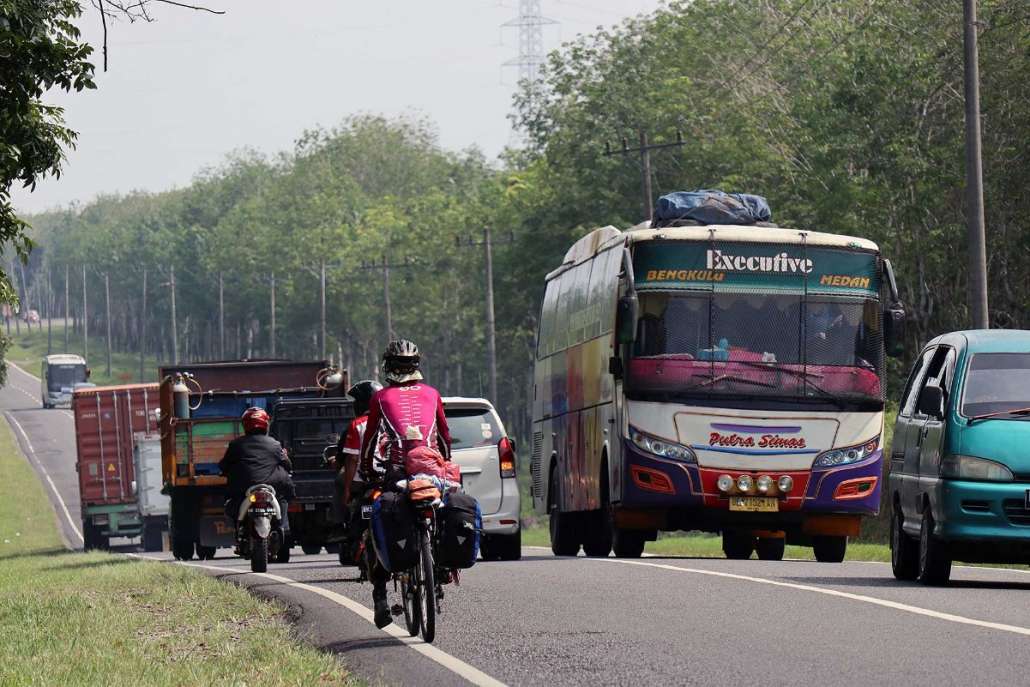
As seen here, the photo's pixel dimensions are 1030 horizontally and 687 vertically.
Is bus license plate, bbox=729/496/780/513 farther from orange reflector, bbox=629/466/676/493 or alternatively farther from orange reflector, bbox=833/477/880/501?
orange reflector, bbox=833/477/880/501

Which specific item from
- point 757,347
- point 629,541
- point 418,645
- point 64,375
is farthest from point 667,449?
point 64,375

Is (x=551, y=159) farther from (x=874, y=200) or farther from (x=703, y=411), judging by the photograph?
(x=703, y=411)

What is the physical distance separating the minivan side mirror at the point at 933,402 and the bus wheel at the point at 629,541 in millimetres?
7076

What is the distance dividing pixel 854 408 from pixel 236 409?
11491 mm

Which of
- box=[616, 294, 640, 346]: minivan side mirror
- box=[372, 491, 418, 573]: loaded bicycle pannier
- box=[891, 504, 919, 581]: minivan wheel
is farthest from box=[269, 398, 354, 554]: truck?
box=[372, 491, 418, 573]: loaded bicycle pannier

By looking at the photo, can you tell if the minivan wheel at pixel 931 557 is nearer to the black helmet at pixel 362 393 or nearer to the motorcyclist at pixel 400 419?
the black helmet at pixel 362 393

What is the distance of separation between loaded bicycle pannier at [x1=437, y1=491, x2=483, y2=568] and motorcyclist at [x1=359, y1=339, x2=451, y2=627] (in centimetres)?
34

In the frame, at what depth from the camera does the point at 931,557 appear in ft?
54.6

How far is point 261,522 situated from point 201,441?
8.32 m

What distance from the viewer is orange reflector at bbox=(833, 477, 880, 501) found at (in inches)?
856

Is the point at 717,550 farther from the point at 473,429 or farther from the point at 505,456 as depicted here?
the point at 473,429

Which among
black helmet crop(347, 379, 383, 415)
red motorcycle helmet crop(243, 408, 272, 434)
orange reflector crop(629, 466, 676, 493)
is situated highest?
black helmet crop(347, 379, 383, 415)

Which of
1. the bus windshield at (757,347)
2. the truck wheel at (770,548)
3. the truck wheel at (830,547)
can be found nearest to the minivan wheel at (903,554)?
the bus windshield at (757,347)

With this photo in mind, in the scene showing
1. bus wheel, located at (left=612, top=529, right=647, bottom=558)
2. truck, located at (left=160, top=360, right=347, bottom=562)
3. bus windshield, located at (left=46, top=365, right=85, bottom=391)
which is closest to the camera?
bus wheel, located at (left=612, top=529, right=647, bottom=558)
